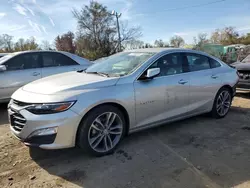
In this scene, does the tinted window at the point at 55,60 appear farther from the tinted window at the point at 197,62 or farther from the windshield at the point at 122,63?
the tinted window at the point at 197,62

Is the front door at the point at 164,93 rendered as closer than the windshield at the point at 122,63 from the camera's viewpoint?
Yes

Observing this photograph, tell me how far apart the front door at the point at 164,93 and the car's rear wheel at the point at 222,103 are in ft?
3.24

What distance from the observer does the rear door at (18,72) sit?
5973 mm

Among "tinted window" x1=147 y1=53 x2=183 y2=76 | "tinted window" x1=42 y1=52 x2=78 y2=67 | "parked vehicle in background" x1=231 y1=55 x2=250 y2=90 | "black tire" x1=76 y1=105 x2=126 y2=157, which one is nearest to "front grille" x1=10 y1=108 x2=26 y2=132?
"black tire" x1=76 y1=105 x2=126 y2=157

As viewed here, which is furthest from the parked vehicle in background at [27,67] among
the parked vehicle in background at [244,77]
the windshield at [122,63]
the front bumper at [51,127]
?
the parked vehicle in background at [244,77]

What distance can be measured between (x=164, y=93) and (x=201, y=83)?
40.6 inches

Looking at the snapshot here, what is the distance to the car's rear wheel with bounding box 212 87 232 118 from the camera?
506 cm

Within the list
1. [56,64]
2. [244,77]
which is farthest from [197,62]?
[56,64]

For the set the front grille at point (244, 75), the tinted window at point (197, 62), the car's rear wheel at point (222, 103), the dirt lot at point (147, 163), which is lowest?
the dirt lot at point (147, 163)

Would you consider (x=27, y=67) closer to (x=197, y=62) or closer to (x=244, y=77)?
(x=197, y=62)

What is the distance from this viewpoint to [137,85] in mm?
3645

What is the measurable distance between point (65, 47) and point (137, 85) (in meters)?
40.5

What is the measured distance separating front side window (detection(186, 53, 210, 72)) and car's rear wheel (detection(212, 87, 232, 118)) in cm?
66

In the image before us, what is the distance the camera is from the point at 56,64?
6.75 meters
